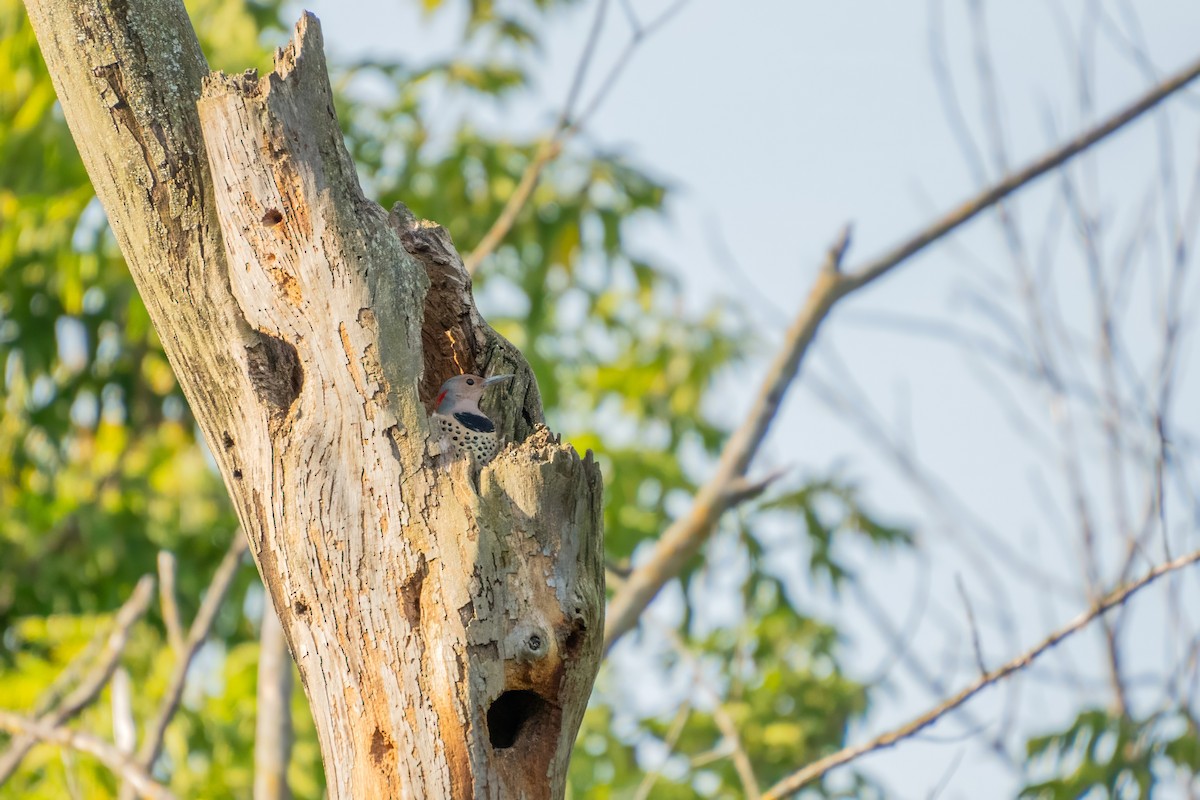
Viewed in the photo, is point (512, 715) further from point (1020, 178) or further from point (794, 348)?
point (1020, 178)

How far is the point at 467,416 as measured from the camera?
10.4 ft

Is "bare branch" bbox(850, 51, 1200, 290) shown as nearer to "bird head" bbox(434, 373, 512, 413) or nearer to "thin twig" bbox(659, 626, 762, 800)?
"thin twig" bbox(659, 626, 762, 800)

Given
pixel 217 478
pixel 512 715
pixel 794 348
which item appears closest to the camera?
pixel 512 715

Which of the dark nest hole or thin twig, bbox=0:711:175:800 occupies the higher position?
thin twig, bbox=0:711:175:800

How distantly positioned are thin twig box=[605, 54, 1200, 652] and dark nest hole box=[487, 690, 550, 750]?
6.12ft

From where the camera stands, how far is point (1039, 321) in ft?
15.4

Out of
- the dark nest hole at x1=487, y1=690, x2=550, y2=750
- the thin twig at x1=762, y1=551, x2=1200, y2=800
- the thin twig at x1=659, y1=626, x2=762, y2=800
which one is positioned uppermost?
the thin twig at x1=659, y1=626, x2=762, y2=800

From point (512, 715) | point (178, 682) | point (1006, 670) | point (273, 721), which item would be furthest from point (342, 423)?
point (273, 721)

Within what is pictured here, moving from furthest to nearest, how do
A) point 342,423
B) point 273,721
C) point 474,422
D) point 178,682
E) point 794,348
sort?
point 273,721 → point 794,348 → point 178,682 → point 474,422 → point 342,423

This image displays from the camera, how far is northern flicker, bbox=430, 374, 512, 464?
117 inches

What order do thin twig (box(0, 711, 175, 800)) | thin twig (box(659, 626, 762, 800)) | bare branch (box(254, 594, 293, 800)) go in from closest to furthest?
thin twig (box(0, 711, 175, 800)) → thin twig (box(659, 626, 762, 800)) → bare branch (box(254, 594, 293, 800))

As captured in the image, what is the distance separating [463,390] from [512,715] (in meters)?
0.90

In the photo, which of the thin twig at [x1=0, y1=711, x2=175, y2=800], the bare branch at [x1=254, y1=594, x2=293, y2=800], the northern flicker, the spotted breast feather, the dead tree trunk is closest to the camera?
the dead tree trunk

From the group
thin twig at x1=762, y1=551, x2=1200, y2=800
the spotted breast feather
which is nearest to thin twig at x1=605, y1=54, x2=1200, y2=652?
thin twig at x1=762, y1=551, x2=1200, y2=800
